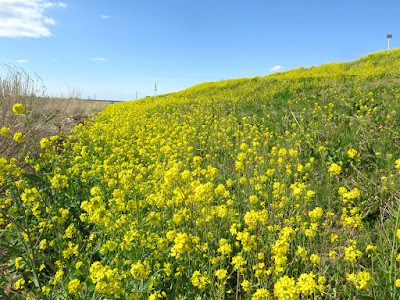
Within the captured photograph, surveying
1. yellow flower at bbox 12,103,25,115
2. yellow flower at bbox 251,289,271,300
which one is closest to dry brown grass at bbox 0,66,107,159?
yellow flower at bbox 12,103,25,115

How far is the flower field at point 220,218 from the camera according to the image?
195 centimetres

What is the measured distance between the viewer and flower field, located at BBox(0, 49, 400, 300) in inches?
76.9

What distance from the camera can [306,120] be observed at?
6.48m

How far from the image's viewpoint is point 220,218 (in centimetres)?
307

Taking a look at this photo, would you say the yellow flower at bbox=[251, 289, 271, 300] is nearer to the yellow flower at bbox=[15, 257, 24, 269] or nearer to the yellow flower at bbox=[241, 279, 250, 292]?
the yellow flower at bbox=[241, 279, 250, 292]

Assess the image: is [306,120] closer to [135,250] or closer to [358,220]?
[358,220]

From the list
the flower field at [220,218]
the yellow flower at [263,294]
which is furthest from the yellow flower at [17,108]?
the yellow flower at [263,294]

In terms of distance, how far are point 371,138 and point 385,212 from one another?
6.65ft

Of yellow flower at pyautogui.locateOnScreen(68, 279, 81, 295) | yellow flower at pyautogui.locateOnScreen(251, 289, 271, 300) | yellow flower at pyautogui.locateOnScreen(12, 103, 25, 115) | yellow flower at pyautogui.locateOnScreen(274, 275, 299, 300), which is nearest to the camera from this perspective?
yellow flower at pyautogui.locateOnScreen(274, 275, 299, 300)

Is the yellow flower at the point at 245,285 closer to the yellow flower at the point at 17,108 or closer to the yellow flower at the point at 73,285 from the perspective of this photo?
the yellow flower at the point at 73,285

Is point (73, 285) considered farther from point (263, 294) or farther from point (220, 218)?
point (220, 218)

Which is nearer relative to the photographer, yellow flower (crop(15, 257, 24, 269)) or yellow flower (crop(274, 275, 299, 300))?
yellow flower (crop(274, 275, 299, 300))

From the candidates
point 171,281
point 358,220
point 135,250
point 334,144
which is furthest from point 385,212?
point 135,250

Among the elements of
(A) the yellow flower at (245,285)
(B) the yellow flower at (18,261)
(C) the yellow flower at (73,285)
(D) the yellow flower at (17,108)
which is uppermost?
(D) the yellow flower at (17,108)
